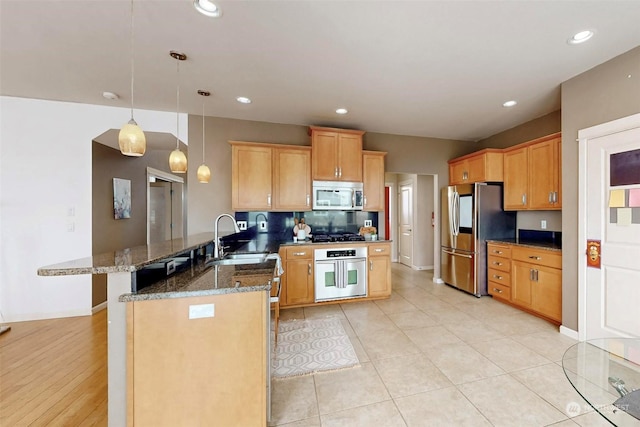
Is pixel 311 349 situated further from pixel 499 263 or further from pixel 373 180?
pixel 499 263

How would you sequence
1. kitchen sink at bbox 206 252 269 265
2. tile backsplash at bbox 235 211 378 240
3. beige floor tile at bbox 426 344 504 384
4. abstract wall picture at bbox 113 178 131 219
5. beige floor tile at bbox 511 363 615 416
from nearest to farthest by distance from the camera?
1. beige floor tile at bbox 511 363 615 416
2. beige floor tile at bbox 426 344 504 384
3. kitchen sink at bbox 206 252 269 265
4. abstract wall picture at bbox 113 178 131 219
5. tile backsplash at bbox 235 211 378 240

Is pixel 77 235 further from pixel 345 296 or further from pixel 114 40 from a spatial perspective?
pixel 345 296

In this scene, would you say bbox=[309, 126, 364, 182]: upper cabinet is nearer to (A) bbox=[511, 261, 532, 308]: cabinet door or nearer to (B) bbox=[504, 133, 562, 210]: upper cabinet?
(B) bbox=[504, 133, 562, 210]: upper cabinet

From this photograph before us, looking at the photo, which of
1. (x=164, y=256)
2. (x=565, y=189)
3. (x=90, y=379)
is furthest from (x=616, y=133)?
(x=90, y=379)

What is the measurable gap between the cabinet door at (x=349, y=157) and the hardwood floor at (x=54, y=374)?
3345 mm

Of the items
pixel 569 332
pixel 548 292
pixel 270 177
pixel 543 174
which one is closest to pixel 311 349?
pixel 270 177

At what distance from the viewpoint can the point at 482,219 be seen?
376 cm

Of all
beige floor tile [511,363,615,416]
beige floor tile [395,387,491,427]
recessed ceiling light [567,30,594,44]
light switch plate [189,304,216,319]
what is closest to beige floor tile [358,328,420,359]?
beige floor tile [395,387,491,427]

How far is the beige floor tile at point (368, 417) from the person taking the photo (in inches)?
60.9

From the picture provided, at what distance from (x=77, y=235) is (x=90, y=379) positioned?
2026mm

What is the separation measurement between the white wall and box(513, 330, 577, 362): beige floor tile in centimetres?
513

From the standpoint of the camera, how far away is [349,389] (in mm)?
1858

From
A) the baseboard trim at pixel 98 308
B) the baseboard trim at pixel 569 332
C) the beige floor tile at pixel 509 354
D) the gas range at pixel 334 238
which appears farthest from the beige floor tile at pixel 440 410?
the baseboard trim at pixel 98 308

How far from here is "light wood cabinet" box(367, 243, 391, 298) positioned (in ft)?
12.0
